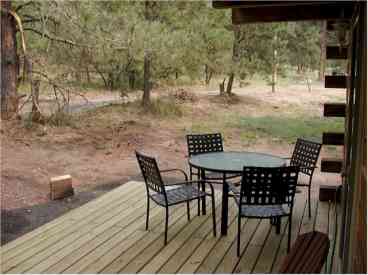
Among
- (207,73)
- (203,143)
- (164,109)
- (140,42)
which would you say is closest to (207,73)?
(207,73)

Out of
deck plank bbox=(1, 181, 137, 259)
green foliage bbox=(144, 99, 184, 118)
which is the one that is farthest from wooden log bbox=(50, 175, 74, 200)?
green foliage bbox=(144, 99, 184, 118)

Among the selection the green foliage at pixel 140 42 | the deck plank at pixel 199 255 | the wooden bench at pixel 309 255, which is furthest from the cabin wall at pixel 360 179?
the green foliage at pixel 140 42

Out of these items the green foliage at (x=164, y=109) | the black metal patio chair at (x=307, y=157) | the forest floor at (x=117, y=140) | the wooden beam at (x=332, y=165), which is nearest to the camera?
the black metal patio chair at (x=307, y=157)

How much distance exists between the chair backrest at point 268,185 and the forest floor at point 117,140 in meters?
2.34

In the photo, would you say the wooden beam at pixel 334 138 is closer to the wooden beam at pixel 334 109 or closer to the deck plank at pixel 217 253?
the wooden beam at pixel 334 109

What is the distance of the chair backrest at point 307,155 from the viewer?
4117 mm

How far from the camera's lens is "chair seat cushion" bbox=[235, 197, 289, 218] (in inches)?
128

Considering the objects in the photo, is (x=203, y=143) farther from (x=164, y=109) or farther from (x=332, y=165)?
(x=164, y=109)

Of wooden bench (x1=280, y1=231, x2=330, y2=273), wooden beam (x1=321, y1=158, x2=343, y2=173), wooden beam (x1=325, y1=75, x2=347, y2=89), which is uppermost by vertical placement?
wooden beam (x1=325, y1=75, x2=347, y2=89)

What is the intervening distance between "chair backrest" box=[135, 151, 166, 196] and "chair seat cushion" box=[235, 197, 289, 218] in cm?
62

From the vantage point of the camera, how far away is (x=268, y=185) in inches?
125

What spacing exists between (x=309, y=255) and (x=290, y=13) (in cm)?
215

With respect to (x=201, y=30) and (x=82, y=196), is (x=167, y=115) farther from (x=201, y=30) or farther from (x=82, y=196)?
(x=82, y=196)

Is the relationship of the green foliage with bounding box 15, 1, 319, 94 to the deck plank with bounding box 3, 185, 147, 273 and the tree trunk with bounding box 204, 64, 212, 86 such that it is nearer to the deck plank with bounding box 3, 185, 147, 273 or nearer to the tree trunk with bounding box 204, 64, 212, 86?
the tree trunk with bounding box 204, 64, 212, 86
